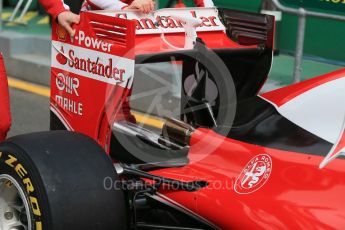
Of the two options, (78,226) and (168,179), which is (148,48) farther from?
(78,226)

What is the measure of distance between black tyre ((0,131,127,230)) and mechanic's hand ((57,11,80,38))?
2.07ft

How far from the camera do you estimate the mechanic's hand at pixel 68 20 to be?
3.43m

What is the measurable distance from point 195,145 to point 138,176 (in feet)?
0.95

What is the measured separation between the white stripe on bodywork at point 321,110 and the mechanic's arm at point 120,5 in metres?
1.00

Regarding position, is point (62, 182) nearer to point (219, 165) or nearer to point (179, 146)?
point (219, 165)

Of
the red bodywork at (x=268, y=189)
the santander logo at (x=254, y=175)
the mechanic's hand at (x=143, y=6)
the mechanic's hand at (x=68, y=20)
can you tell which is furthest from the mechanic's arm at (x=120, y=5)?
the santander logo at (x=254, y=175)

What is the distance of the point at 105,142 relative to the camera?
3346 millimetres

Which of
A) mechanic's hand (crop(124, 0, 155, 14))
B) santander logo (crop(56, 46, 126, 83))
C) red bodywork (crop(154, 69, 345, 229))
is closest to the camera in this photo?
red bodywork (crop(154, 69, 345, 229))

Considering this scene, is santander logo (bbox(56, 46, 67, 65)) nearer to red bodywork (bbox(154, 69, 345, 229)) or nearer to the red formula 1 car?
the red formula 1 car

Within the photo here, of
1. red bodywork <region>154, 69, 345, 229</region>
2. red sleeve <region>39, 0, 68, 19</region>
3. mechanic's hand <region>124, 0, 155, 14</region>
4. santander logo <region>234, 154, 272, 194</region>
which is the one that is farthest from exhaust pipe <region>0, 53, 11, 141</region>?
santander logo <region>234, 154, 272, 194</region>

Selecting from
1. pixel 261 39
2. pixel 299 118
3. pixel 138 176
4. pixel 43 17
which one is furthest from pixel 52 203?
pixel 43 17

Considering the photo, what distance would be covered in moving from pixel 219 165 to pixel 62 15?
1149 millimetres

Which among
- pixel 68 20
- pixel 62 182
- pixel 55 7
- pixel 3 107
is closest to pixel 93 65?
pixel 68 20

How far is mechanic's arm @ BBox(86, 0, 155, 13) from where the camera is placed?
11.7ft
